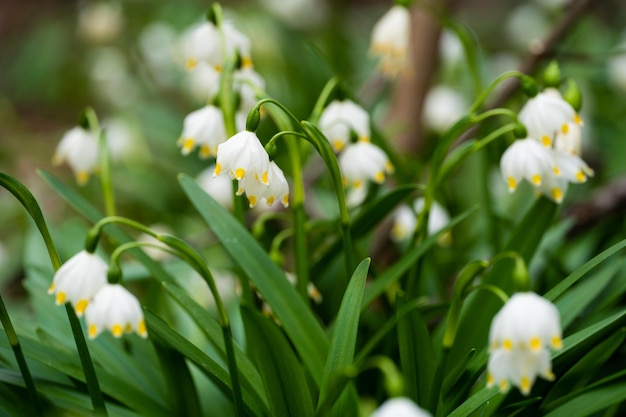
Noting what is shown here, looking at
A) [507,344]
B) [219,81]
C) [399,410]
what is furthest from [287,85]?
[399,410]

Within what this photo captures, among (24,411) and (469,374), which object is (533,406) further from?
(24,411)

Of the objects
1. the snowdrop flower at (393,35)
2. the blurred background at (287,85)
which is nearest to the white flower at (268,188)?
the blurred background at (287,85)

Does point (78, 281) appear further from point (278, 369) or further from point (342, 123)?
point (342, 123)

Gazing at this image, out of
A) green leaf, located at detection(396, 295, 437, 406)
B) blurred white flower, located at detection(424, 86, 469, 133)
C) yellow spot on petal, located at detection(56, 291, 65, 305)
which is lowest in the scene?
green leaf, located at detection(396, 295, 437, 406)

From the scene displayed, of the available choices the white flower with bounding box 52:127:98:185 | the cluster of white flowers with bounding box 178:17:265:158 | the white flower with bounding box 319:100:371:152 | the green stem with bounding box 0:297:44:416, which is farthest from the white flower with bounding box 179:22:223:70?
the green stem with bounding box 0:297:44:416

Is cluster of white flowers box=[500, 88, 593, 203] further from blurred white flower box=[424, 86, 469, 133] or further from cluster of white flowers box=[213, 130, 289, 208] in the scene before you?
blurred white flower box=[424, 86, 469, 133]

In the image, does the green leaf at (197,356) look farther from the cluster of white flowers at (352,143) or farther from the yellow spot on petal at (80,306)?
the cluster of white flowers at (352,143)
